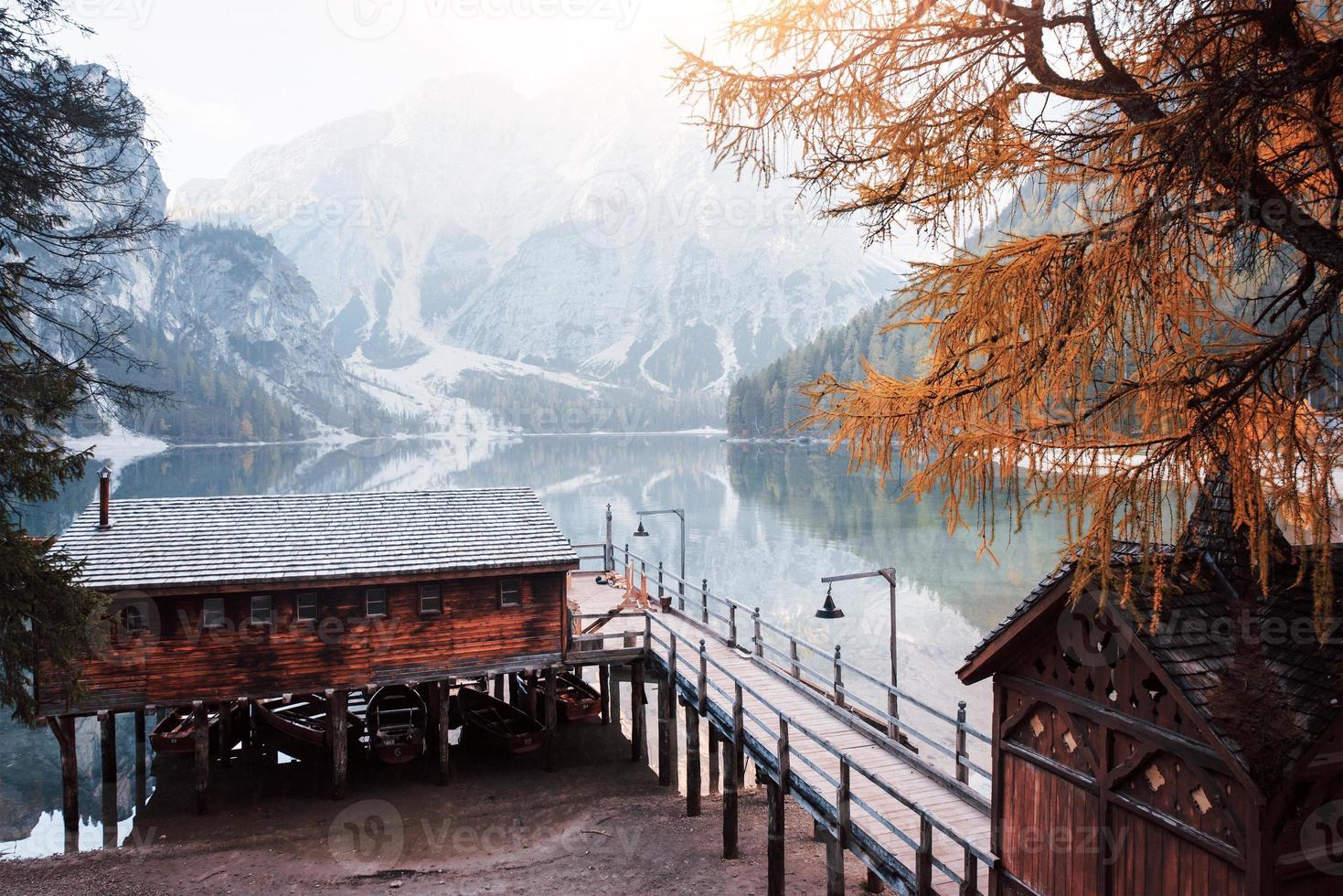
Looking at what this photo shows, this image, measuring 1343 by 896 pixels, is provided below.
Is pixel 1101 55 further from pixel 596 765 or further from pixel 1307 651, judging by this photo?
pixel 596 765

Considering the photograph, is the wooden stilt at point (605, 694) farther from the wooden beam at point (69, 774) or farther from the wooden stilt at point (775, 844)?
the wooden beam at point (69, 774)

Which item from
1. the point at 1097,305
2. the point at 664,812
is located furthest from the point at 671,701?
the point at 1097,305

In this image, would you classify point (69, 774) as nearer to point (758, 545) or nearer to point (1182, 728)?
point (1182, 728)

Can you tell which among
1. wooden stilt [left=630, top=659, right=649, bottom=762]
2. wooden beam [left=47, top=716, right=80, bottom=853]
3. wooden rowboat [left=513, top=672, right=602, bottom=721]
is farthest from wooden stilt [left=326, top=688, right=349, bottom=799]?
wooden stilt [left=630, top=659, right=649, bottom=762]

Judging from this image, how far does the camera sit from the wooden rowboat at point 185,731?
23.4m

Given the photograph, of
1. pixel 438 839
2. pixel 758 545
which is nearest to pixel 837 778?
pixel 438 839

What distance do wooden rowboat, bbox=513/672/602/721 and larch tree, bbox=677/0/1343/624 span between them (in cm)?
2212

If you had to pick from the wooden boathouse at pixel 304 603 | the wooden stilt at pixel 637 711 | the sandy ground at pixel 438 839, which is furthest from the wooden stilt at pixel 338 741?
the wooden stilt at pixel 637 711

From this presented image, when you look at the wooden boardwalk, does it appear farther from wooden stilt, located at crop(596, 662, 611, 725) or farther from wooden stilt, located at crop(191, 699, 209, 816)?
wooden stilt, located at crop(191, 699, 209, 816)

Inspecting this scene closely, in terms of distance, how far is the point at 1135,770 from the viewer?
328 inches

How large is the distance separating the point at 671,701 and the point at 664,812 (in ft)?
10.3

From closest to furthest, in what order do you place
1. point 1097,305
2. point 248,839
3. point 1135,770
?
point 1097,305
point 1135,770
point 248,839

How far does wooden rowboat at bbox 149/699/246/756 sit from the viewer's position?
921 inches

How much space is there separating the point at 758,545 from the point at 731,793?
49.0 m
